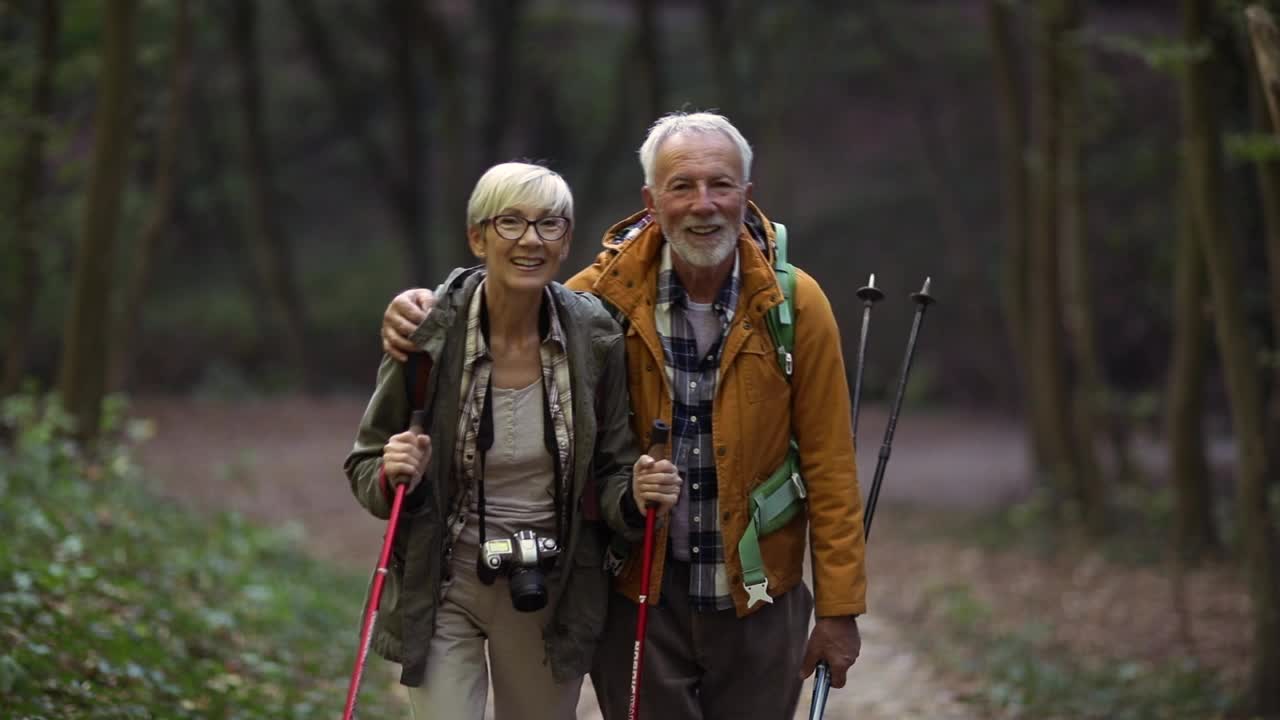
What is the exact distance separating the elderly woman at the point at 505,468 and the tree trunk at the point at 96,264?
7760mm

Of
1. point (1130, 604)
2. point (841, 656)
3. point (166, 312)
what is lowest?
point (841, 656)

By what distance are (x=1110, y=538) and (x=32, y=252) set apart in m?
10.2

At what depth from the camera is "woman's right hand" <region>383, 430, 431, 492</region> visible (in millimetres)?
4035

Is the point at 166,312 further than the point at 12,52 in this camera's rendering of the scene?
Yes

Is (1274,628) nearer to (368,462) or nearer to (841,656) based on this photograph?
(841,656)

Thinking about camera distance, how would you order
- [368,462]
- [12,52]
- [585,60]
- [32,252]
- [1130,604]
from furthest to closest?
1. [585,60]
2. [32,252]
3. [12,52]
4. [1130,604]
5. [368,462]

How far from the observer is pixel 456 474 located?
4.25 metres

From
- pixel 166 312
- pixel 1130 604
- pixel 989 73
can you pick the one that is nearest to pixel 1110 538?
pixel 1130 604

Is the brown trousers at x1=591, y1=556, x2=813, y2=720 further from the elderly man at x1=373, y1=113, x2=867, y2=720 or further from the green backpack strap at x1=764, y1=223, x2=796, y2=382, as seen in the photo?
the green backpack strap at x1=764, y1=223, x2=796, y2=382

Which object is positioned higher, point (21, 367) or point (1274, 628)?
point (21, 367)

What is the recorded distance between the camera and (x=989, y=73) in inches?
1203

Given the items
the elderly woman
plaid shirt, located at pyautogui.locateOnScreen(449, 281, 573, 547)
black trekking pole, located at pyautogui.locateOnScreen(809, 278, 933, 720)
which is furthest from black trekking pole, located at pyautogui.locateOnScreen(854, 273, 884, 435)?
plaid shirt, located at pyautogui.locateOnScreen(449, 281, 573, 547)

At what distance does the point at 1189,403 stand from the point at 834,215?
777 inches

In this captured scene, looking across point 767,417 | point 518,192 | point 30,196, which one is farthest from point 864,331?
point 30,196
